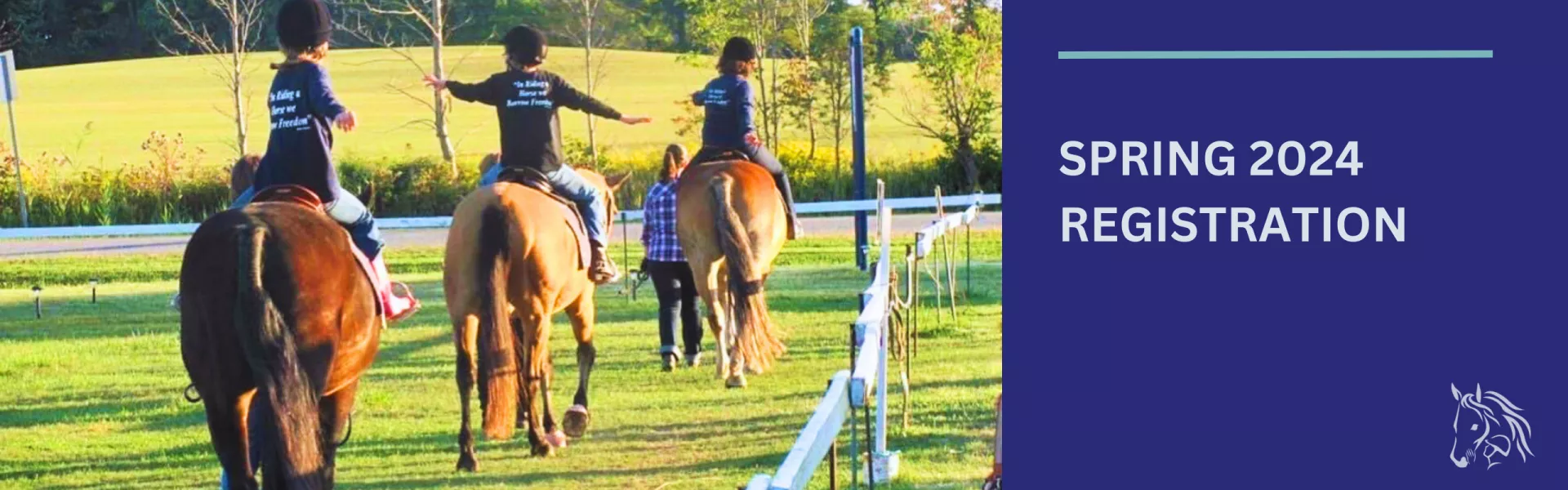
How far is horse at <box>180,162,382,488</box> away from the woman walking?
16.8 ft

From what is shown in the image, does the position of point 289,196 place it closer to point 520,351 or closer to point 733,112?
point 520,351

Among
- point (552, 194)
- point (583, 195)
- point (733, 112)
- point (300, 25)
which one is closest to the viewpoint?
point (300, 25)

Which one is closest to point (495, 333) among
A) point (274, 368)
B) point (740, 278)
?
point (274, 368)

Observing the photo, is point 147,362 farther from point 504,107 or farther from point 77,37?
point 77,37

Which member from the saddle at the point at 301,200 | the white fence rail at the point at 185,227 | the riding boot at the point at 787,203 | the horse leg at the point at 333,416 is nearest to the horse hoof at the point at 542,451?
the horse leg at the point at 333,416

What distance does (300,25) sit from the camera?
280 inches

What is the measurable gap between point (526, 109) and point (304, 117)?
7.60 feet

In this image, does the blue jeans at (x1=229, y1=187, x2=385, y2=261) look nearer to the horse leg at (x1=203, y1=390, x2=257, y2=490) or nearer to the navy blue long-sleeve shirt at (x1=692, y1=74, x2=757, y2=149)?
the horse leg at (x1=203, y1=390, x2=257, y2=490)

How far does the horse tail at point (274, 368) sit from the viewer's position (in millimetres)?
6078

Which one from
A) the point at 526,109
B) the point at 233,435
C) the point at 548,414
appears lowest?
the point at 548,414

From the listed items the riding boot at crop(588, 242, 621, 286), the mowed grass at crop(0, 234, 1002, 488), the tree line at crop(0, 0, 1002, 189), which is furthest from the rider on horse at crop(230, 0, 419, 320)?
the tree line at crop(0, 0, 1002, 189)

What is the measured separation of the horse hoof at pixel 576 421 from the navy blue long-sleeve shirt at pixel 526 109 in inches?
47.8

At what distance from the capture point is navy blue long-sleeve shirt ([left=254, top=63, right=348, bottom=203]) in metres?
6.95
